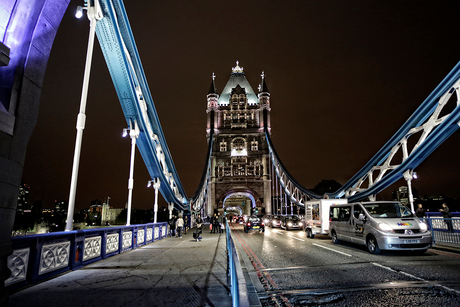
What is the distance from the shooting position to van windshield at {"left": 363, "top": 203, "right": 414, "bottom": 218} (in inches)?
402

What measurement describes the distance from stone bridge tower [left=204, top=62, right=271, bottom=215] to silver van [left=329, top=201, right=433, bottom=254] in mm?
50880

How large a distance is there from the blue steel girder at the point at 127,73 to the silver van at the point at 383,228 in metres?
10.9

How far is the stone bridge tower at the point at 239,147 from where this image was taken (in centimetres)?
6525

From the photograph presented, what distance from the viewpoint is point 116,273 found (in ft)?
22.4

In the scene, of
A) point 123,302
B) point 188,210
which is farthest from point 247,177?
point 123,302

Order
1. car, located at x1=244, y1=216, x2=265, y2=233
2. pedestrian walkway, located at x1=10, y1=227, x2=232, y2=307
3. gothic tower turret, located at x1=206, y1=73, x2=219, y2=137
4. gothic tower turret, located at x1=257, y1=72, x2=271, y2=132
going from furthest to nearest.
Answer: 1. gothic tower turret, located at x1=206, y1=73, x2=219, y2=137
2. gothic tower turret, located at x1=257, y1=72, x2=271, y2=132
3. car, located at x1=244, y1=216, x2=265, y2=233
4. pedestrian walkway, located at x1=10, y1=227, x2=232, y2=307

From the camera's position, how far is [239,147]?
226 feet

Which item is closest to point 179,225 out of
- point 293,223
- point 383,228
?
point 293,223

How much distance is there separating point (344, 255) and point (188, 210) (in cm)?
2197

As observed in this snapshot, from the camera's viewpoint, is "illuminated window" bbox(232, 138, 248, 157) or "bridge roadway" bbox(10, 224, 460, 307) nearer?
"bridge roadway" bbox(10, 224, 460, 307)

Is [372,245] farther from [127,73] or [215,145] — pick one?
[215,145]

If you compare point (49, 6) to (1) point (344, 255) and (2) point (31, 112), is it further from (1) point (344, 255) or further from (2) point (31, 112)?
(1) point (344, 255)

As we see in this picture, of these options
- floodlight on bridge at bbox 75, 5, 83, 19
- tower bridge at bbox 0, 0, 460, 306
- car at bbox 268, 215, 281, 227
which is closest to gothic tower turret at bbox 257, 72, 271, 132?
tower bridge at bbox 0, 0, 460, 306

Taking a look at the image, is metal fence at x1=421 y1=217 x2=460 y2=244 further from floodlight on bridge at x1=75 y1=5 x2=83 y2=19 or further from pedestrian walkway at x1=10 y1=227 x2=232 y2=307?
floodlight on bridge at x1=75 y1=5 x2=83 y2=19
